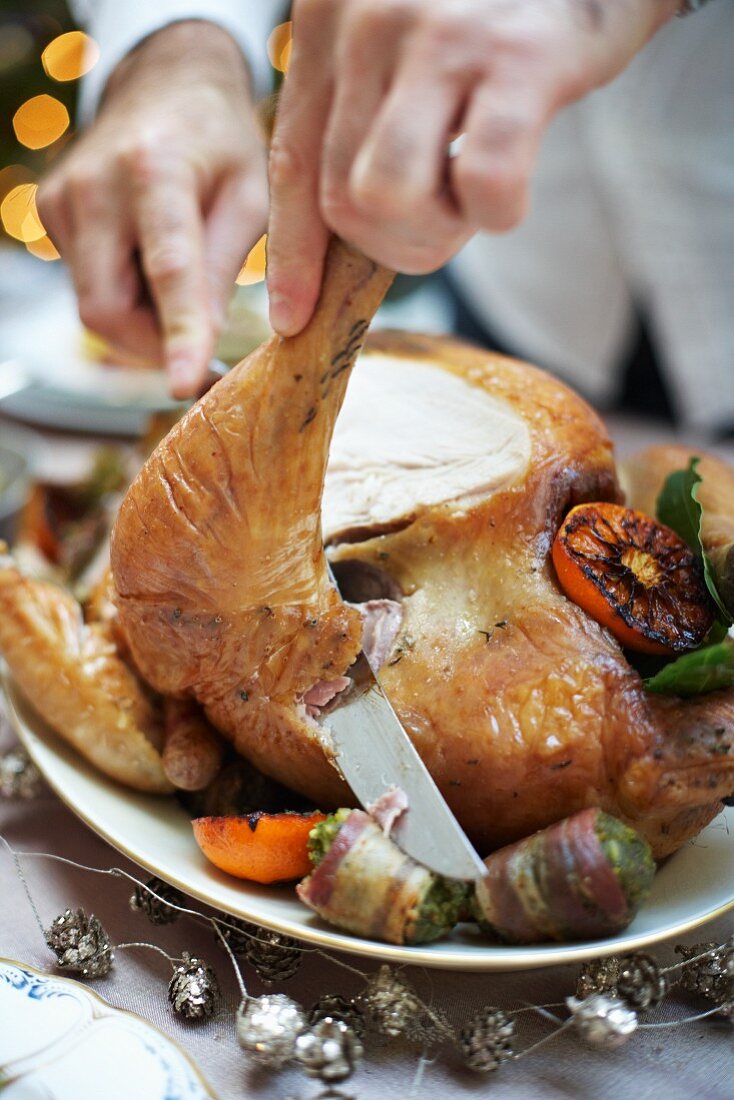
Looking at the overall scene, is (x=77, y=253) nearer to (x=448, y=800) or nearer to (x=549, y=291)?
(x=448, y=800)

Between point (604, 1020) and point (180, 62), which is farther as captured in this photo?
point (180, 62)

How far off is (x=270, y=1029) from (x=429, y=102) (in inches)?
33.4

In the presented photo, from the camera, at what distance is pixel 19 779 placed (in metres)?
1.42

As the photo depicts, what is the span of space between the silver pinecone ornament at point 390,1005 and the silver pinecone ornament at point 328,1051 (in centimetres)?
3

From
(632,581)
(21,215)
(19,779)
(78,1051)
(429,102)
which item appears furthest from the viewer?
(21,215)

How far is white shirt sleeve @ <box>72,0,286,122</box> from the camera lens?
1.95 metres

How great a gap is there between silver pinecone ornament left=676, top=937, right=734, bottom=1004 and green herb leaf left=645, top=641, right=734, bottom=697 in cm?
28

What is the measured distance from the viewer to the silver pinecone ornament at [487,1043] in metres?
0.95

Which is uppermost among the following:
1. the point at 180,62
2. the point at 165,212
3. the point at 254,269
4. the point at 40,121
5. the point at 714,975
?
the point at 180,62

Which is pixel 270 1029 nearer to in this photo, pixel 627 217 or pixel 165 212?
pixel 165 212

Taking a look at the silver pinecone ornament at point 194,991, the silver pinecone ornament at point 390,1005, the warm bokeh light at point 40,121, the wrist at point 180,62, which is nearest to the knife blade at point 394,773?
the silver pinecone ornament at point 390,1005

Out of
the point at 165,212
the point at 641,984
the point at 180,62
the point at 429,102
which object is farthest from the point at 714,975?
the point at 180,62

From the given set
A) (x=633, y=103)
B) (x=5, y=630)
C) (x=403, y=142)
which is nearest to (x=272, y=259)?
(x=403, y=142)

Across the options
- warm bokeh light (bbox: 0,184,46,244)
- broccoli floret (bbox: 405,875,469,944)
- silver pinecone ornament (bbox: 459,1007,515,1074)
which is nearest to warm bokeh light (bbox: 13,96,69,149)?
warm bokeh light (bbox: 0,184,46,244)
